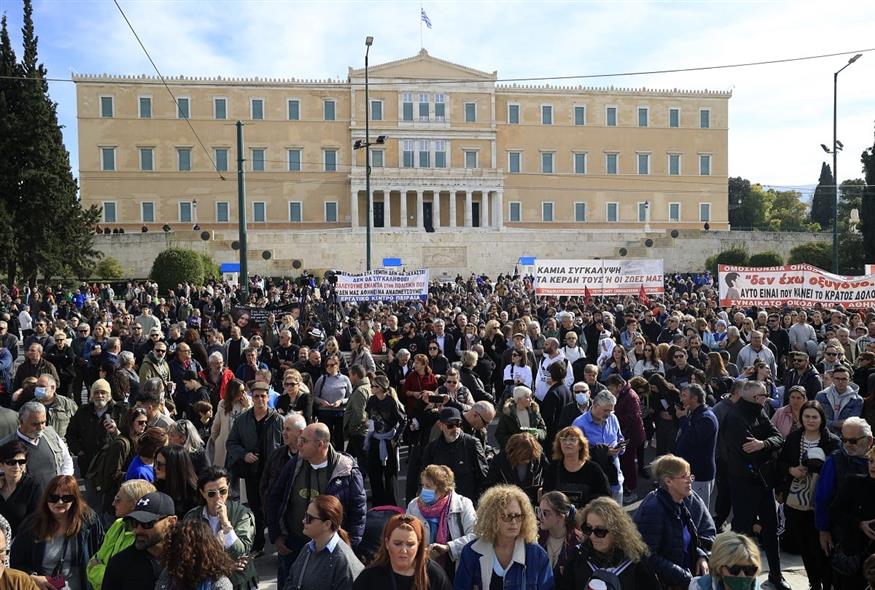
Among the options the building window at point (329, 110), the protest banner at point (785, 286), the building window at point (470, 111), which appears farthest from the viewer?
the building window at point (470, 111)

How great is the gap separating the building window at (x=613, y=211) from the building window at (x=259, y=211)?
2457 cm

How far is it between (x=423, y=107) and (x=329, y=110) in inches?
254

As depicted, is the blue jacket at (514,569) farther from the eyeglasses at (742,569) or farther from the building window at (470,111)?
the building window at (470,111)

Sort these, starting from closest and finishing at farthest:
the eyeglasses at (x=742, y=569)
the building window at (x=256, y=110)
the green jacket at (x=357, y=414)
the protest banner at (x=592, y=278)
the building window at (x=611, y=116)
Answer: the eyeglasses at (x=742, y=569), the green jacket at (x=357, y=414), the protest banner at (x=592, y=278), the building window at (x=256, y=110), the building window at (x=611, y=116)

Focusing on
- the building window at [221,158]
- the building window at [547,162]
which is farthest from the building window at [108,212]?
the building window at [547,162]

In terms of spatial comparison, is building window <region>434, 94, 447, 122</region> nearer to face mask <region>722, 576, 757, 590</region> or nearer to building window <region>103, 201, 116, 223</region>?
building window <region>103, 201, 116, 223</region>

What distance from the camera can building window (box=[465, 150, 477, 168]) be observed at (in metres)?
56.7

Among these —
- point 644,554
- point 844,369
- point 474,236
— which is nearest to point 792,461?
point 844,369

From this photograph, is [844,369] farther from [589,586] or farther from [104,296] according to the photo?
[104,296]

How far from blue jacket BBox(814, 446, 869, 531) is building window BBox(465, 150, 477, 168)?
52.5 m

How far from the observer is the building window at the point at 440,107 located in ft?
184

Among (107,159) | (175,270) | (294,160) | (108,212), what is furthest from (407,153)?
(175,270)

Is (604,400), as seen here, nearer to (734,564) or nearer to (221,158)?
(734,564)

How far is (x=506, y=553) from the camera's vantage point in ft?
12.6
